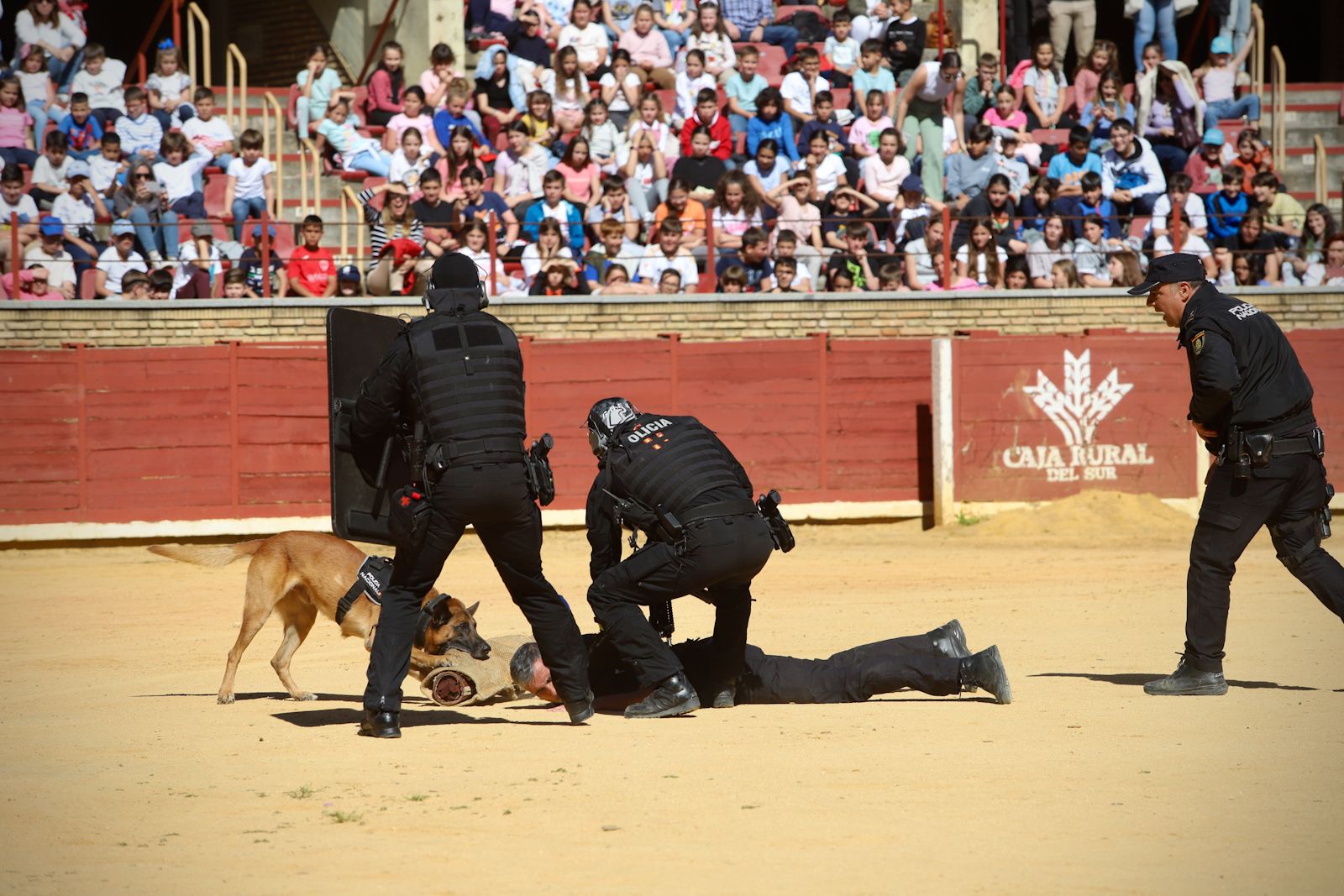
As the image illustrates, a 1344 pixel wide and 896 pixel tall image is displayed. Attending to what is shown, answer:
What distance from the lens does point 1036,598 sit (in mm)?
11516

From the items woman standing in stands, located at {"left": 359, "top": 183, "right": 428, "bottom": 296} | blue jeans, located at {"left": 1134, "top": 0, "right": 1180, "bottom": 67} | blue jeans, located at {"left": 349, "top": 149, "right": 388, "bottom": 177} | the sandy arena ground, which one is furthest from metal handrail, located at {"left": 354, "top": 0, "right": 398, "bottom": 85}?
the sandy arena ground

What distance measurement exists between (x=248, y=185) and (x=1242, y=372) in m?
11.7

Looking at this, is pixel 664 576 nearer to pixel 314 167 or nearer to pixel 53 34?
pixel 314 167

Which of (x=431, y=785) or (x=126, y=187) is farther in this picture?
(x=126, y=187)

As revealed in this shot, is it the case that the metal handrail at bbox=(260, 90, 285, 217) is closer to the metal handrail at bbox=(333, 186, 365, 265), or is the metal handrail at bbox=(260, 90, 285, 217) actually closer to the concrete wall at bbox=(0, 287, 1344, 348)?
the metal handrail at bbox=(333, 186, 365, 265)

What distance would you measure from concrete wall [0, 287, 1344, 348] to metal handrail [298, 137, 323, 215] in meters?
1.82

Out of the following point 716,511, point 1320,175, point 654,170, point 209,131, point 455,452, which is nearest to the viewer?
point 455,452

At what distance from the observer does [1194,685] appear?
7.16 meters

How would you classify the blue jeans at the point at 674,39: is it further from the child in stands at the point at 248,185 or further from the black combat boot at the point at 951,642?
the black combat boot at the point at 951,642

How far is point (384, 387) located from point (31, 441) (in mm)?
10077

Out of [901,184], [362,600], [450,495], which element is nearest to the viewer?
[450,495]

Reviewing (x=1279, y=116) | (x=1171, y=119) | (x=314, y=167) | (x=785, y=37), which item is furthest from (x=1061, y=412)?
(x=314, y=167)

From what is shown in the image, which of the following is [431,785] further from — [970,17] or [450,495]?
[970,17]

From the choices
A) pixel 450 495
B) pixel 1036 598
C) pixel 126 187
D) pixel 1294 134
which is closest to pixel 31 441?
pixel 126 187
